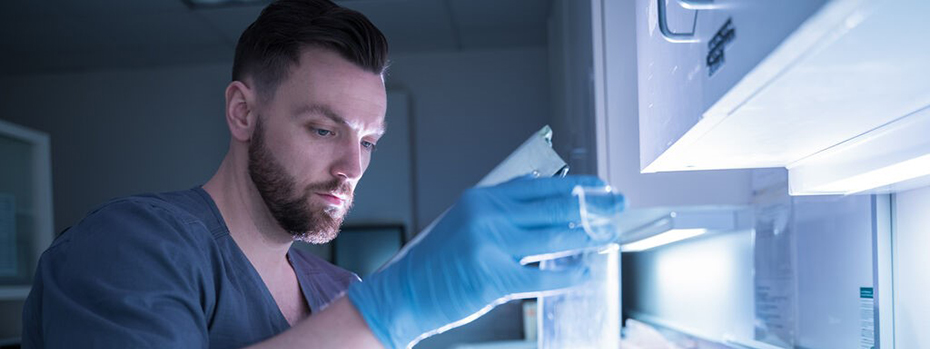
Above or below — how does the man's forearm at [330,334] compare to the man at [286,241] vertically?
below

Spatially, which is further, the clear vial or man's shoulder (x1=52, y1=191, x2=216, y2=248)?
the clear vial

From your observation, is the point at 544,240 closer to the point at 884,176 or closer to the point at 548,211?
the point at 548,211

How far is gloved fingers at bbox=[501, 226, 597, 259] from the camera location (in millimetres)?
865

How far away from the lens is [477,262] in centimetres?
85

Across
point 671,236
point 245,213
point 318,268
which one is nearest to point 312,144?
point 245,213

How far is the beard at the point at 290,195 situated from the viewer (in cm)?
123

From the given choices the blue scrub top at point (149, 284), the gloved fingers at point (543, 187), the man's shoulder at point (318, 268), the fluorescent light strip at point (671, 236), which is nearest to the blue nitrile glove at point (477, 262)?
the gloved fingers at point (543, 187)

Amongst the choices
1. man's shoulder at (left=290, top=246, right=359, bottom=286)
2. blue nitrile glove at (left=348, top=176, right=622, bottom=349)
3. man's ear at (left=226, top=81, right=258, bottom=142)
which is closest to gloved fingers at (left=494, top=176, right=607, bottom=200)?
blue nitrile glove at (left=348, top=176, right=622, bottom=349)

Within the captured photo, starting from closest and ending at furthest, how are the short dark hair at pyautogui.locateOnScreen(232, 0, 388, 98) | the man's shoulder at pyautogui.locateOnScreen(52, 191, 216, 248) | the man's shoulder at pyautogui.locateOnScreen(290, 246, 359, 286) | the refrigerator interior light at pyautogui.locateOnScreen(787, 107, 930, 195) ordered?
the refrigerator interior light at pyautogui.locateOnScreen(787, 107, 930, 195)
the man's shoulder at pyautogui.locateOnScreen(52, 191, 216, 248)
the short dark hair at pyautogui.locateOnScreen(232, 0, 388, 98)
the man's shoulder at pyautogui.locateOnScreen(290, 246, 359, 286)

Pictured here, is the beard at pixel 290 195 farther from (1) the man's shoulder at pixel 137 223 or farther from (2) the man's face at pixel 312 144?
(1) the man's shoulder at pixel 137 223

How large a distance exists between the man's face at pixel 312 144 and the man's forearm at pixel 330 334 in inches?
13.7

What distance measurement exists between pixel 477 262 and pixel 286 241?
0.57 m

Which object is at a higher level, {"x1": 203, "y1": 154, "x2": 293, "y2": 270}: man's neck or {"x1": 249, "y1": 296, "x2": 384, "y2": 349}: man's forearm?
{"x1": 203, "y1": 154, "x2": 293, "y2": 270}: man's neck

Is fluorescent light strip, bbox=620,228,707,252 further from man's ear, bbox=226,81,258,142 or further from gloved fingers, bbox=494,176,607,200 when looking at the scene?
man's ear, bbox=226,81,258,142
